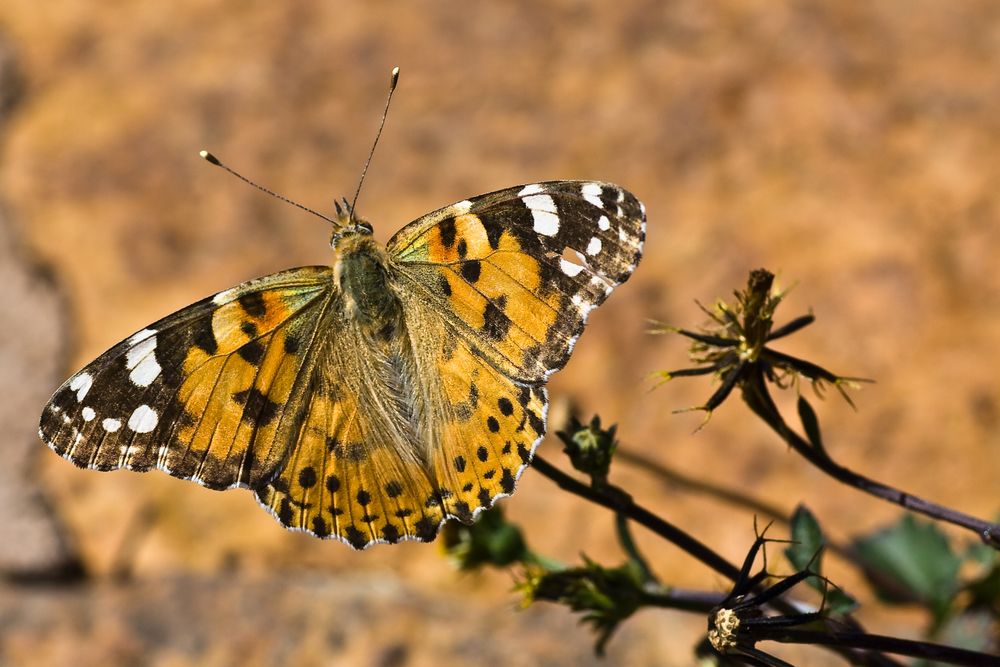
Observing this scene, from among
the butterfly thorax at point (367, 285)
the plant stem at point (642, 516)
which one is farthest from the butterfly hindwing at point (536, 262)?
the plant stem at point (642, 516)

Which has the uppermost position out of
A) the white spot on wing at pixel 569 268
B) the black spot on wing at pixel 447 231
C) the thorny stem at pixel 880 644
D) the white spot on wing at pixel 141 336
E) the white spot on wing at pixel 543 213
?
the black spot on wing at pixel 447 231

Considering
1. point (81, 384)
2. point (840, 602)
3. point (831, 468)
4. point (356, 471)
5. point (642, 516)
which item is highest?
point (81, 384)

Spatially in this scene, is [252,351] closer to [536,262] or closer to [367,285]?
[367,285]

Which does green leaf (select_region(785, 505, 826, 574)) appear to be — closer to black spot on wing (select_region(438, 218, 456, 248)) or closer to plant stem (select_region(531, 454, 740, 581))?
plant stem (select_region(531, 454, 740, 581))

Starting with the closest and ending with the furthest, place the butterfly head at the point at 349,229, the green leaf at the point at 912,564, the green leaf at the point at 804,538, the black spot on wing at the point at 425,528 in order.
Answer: the green leaf at the point at 804,538, the black spot on wing at the point at 425,528, the butterfly head at the point at 349,229, the green leaf at the point at 912,564

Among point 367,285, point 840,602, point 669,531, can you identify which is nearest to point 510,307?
point 367,285

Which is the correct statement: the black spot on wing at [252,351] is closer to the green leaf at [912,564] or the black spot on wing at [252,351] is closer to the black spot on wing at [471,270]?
the black spot on wing at [471,270]
